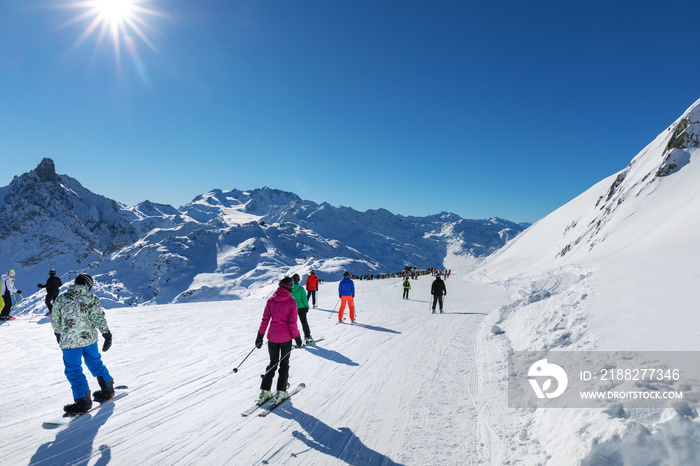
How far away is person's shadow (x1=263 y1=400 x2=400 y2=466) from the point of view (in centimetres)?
421

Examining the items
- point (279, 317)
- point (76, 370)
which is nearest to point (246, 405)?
point (279, 317)

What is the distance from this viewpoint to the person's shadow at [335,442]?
421cm

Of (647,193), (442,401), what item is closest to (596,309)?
(442,401)

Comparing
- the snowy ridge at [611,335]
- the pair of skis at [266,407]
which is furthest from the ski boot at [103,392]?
the snowy ridge at [611,335]

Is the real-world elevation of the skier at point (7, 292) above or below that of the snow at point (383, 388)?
above

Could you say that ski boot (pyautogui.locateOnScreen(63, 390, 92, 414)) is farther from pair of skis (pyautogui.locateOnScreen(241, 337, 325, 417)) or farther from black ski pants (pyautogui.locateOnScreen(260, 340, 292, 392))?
black ski pants (pyautogui.locateOnScreen(260, 340, 292, 392))

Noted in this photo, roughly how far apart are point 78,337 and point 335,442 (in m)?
4.58

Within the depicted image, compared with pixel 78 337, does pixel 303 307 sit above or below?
above

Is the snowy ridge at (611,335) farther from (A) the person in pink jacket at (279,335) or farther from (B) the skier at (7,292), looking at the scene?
(B) the skier at (7,292)

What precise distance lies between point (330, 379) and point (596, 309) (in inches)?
247

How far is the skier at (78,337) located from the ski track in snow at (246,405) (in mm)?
348

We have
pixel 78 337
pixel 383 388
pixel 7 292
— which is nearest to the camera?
pixel 78 337

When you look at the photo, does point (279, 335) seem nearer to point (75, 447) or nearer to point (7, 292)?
point (75, 447)

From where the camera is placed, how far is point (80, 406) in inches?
206
